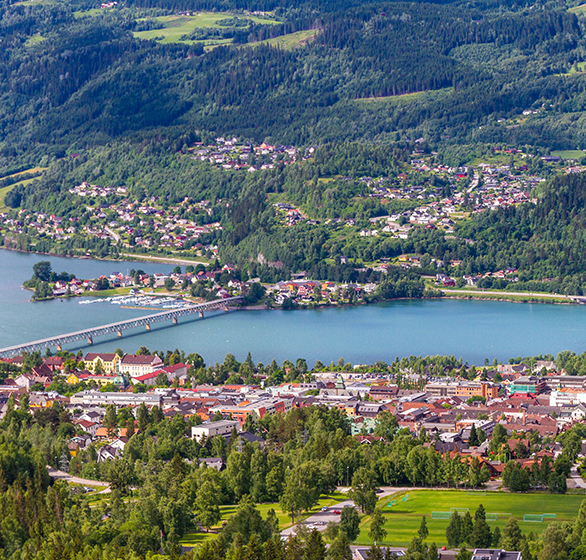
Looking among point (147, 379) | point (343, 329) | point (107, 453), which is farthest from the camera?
point (343, 329)

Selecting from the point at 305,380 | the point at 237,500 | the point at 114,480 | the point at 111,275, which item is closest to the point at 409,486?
the point at 237,500

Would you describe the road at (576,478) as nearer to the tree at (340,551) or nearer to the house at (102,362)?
the tree at (340,551)

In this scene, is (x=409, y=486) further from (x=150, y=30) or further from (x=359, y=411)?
(x=150, y=30)

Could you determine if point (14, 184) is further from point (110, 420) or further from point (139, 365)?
point (110, 420)

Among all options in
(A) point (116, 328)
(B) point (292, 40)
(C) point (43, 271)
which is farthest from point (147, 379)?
(B) point (292, 40)

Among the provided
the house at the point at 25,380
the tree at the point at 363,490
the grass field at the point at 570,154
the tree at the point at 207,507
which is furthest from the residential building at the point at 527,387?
the grass field at the point at 570,154

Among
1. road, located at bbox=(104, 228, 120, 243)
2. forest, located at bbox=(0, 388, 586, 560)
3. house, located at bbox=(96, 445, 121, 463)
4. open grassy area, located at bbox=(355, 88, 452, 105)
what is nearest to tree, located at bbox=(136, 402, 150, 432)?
forest, located at bbox=(0, 388, 586, 560)
